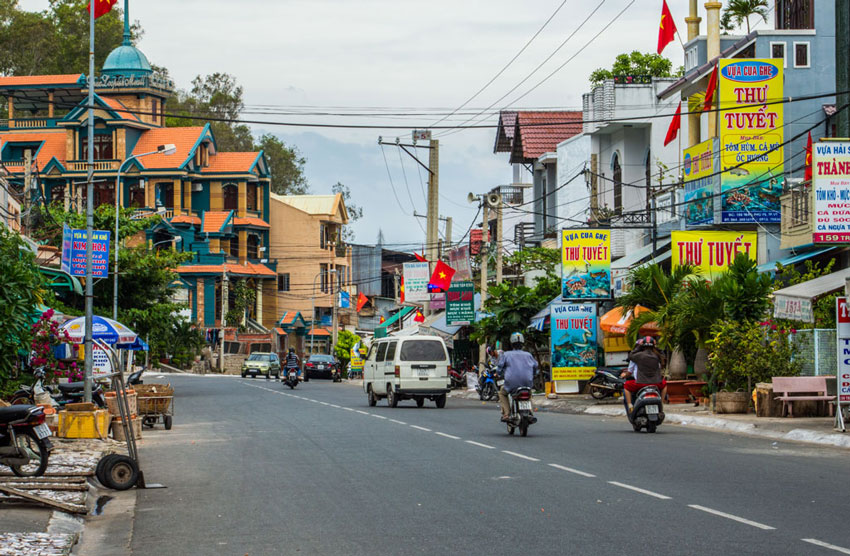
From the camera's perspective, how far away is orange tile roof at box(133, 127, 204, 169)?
84750mm

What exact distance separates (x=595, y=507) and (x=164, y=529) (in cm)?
426

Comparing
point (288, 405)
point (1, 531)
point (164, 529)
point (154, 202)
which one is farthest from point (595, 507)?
point (154, 202)

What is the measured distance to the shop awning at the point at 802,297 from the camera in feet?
78.0

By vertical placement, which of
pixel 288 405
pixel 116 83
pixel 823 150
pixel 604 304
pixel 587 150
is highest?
pixel 116 83

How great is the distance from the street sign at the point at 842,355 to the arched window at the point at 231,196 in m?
72.7

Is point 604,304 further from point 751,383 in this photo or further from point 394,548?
point 394,548

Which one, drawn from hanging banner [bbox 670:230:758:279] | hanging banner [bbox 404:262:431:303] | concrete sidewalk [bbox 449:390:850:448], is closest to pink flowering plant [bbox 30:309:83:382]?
concrete sidewalk [bbox 449:390:850:448]

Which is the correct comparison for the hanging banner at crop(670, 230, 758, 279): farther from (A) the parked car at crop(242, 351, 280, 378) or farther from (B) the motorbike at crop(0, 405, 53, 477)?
(A) the parked car at crop(242, 351, 280, 378)

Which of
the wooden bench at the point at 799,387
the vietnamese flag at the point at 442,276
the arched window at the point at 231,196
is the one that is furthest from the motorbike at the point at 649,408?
the arched window at the point at 231,196

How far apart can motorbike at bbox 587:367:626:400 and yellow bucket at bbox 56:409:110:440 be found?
642 inches

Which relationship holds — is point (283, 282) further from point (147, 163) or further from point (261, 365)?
point (261, 365)

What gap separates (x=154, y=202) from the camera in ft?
277

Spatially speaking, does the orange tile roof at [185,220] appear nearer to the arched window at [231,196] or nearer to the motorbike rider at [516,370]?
the arched window at [231,196]

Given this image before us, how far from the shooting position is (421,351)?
3272 cm
